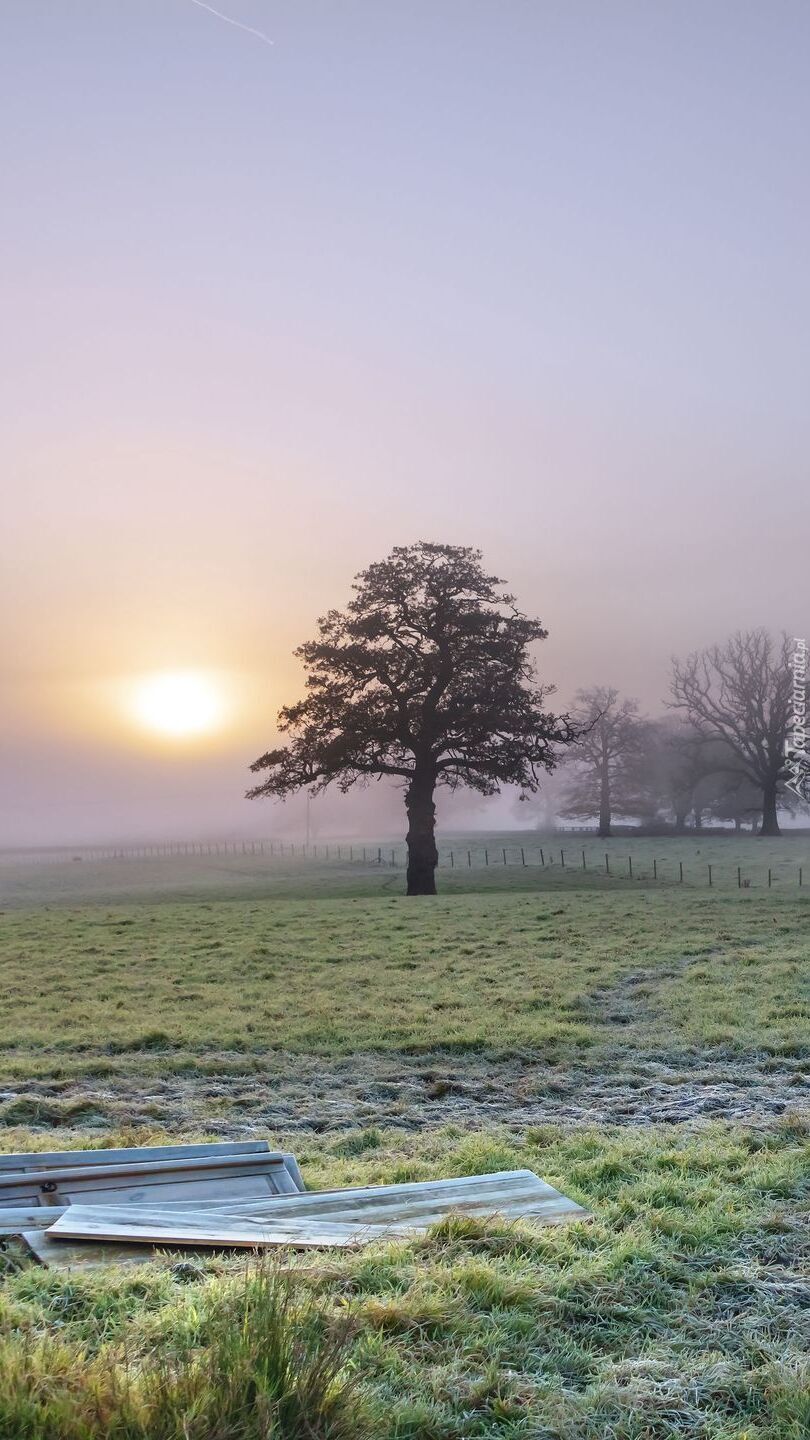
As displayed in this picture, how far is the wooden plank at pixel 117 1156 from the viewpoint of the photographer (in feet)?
24.3

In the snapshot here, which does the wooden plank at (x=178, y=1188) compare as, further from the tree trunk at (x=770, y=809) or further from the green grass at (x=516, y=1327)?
the tree trunk at (x=770, y=809)

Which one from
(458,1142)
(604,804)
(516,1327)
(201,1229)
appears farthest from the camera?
(604,804)

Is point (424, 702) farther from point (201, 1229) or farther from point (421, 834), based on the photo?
point (201, 1229)

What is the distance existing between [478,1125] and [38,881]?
55.5m

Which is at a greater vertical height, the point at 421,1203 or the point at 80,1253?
the point at 80,1253

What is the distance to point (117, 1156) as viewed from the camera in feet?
25.4

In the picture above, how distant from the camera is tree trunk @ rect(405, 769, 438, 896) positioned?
42.8m

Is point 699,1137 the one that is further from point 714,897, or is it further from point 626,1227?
point 714,897

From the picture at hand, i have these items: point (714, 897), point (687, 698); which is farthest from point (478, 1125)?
point (687, 698)

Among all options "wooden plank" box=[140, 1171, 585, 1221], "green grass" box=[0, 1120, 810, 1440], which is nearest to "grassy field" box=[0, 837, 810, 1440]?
"green grass" box=[0, 1120, 810, 1440]

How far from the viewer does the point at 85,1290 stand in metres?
5.02

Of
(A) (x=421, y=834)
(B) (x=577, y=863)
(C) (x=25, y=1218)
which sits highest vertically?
(A) (x=421, y=834)

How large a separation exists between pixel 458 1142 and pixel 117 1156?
10.3 ft

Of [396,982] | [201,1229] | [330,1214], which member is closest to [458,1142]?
[330,1214]
